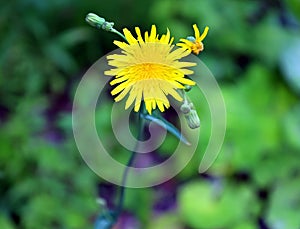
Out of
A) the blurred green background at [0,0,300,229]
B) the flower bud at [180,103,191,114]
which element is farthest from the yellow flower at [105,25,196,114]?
the blurred green background at [0,0,300,229]

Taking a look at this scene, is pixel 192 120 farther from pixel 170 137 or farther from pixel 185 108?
pixel 170 137

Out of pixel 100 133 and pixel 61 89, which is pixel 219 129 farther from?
pixel 61 89

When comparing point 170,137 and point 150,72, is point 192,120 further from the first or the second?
point 170,137

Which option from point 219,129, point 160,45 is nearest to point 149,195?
point 219,129

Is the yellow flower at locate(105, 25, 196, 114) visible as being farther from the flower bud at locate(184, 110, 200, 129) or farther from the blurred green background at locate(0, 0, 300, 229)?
the blurred green background at locate(0, 0, 300, 229)

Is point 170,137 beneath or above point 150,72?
beneath

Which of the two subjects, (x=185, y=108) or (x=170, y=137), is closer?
(x=185, y=108)

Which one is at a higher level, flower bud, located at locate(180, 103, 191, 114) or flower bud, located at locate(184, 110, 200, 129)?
flower bud, located at locate(180, 103, 191, 114)

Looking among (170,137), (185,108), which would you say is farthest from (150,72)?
(170,137)
